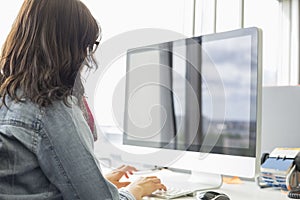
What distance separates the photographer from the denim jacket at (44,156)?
0.69 meters

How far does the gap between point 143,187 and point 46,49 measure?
0.48 meters

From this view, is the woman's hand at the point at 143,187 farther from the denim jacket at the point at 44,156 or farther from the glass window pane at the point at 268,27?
the glass window pane at the point at 268,27

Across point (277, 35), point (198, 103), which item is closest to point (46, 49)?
point (198, 103)

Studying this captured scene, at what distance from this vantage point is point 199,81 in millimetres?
1271

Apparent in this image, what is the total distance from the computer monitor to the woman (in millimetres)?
512

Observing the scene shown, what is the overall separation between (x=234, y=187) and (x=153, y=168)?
0.47 m

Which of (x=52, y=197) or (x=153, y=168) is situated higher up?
(x=52, y=197)

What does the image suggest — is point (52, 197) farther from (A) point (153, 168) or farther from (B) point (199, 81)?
(A) point (153, 168)

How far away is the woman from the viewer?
27.4 inches

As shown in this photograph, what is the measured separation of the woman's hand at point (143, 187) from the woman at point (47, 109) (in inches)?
10.9

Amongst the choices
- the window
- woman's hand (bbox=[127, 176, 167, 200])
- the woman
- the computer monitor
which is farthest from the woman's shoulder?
the window

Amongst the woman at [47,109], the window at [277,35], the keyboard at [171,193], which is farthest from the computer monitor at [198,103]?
the window at [277,35]

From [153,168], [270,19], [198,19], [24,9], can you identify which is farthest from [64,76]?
[270,19]

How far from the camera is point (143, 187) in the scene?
1.05m
